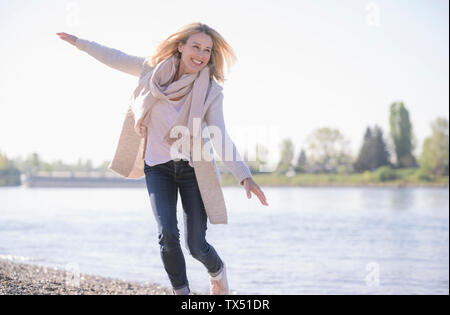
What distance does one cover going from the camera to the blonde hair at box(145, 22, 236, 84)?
307cm

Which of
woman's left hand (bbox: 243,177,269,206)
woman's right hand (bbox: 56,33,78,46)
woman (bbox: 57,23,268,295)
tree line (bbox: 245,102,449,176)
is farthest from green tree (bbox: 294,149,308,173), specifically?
woman's left hand (bbox: 243,177,269,206)

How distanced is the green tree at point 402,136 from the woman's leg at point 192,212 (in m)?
56.9

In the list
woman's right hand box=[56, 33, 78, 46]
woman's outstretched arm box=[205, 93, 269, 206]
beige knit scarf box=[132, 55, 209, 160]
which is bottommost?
woman's outstretched arm box=[205, 93, 269, 206]

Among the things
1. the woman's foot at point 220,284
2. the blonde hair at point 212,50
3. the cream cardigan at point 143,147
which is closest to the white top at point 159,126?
the cream cardigan at point 143,147

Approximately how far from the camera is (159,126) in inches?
120

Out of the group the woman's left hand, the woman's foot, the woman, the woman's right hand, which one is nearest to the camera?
the woman's left hand

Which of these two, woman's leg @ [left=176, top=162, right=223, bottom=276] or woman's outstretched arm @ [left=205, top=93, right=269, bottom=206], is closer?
woman's outstretched arm @ [left=205, top=93, right=269, bottom=206]

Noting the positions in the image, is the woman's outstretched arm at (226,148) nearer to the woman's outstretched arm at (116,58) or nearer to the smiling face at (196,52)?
the smiling face at (196,52)

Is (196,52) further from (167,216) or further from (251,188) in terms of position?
(167,216)

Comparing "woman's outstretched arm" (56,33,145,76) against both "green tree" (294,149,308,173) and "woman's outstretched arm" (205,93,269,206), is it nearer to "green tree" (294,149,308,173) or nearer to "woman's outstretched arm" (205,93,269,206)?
"woman's outstretched arm" (205,93,269,206)

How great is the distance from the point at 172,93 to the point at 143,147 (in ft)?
1.35

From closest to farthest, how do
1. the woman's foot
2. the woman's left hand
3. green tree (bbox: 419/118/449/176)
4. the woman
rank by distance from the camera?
the woman's left hand < the woman < the woman's foot < green tree (bbox: 419/118/449/176)
